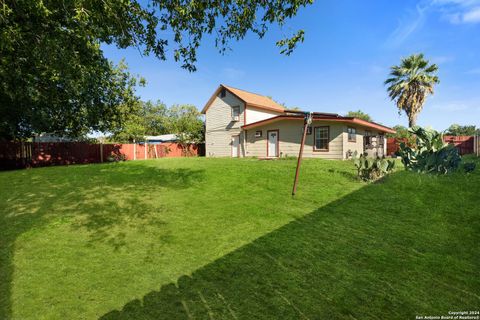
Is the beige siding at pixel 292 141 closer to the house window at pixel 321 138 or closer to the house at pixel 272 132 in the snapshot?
the house at pixel 272 132

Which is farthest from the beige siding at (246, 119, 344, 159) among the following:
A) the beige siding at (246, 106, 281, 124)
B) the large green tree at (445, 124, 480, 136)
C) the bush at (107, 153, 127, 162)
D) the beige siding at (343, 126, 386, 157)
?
the large green tree at (445, 124, 480, 136)

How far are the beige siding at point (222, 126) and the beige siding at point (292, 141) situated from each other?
1507mm

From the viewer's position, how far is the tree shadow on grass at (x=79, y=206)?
465cm

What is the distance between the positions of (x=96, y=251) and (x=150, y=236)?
3.17 feet

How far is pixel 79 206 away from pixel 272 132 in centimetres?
1596

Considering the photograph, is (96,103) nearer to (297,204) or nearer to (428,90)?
(297,204)

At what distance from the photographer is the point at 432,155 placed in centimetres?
953

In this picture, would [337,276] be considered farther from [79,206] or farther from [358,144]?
[358,144]

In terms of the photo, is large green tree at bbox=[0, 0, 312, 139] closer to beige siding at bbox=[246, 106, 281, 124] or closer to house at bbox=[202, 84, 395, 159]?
house at bbox=[202, 84, 395, 159]

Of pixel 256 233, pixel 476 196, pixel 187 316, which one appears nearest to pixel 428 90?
pixel 476 196

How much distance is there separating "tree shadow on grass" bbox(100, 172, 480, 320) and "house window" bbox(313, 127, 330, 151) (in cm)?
1252

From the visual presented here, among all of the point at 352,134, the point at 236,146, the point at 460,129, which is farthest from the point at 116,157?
the point at 460,129

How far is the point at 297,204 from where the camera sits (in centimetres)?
673

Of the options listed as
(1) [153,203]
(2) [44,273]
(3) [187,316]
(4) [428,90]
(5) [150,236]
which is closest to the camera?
(3) [187,316]
